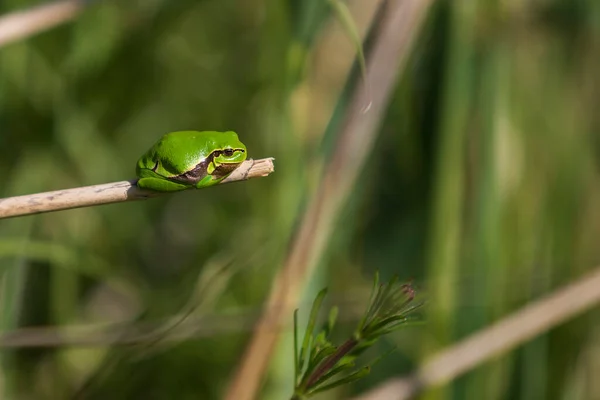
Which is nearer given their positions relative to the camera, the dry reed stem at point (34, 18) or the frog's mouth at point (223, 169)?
the frog's mouth at point (223, 169)

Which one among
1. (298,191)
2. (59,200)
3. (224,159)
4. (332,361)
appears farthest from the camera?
(298,191)

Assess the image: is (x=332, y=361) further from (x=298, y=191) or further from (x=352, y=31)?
(x=298, y=191)

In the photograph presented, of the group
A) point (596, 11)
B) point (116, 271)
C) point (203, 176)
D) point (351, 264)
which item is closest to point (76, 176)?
point (116, 271)

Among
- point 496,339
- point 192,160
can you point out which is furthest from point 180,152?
point 496,339

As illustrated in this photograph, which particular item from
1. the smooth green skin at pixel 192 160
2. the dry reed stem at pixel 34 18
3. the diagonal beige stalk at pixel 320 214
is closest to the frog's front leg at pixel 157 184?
the smooth green skin at pixel 192 160

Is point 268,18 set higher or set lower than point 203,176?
higher

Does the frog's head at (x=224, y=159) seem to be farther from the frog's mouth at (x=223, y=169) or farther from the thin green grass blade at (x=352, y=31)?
the thin green grass blade at (x=352, y=31)

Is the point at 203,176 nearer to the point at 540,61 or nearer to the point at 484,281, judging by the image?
the point at 484,281
